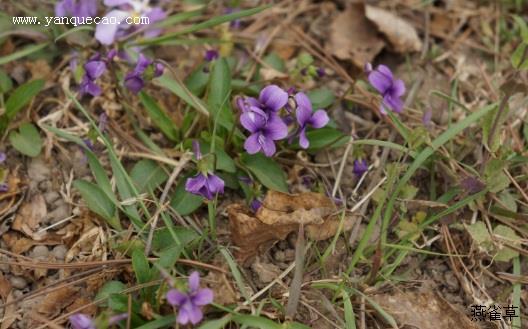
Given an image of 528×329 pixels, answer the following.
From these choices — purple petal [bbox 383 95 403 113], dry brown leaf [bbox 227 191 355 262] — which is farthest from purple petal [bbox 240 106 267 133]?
purple petal [bbox 383 95 403 113]

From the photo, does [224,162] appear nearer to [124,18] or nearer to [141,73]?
[141,73]

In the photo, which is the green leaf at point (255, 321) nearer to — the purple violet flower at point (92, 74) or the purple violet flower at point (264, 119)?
the purple violet flower at point (264, 119)

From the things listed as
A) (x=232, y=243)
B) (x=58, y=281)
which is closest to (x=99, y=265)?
(x=58, y=281)

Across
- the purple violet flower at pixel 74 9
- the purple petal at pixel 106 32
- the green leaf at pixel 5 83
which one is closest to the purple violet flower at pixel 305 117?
the purple petal at pixel 106 32

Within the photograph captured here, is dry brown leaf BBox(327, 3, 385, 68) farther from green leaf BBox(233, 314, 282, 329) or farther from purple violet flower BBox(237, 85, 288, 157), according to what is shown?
green leaf BBox(233, 314, 282, 329)

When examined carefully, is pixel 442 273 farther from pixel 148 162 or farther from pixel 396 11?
pixel 396 11

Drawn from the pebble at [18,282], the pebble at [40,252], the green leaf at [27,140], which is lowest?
the pebble at [18,282]
